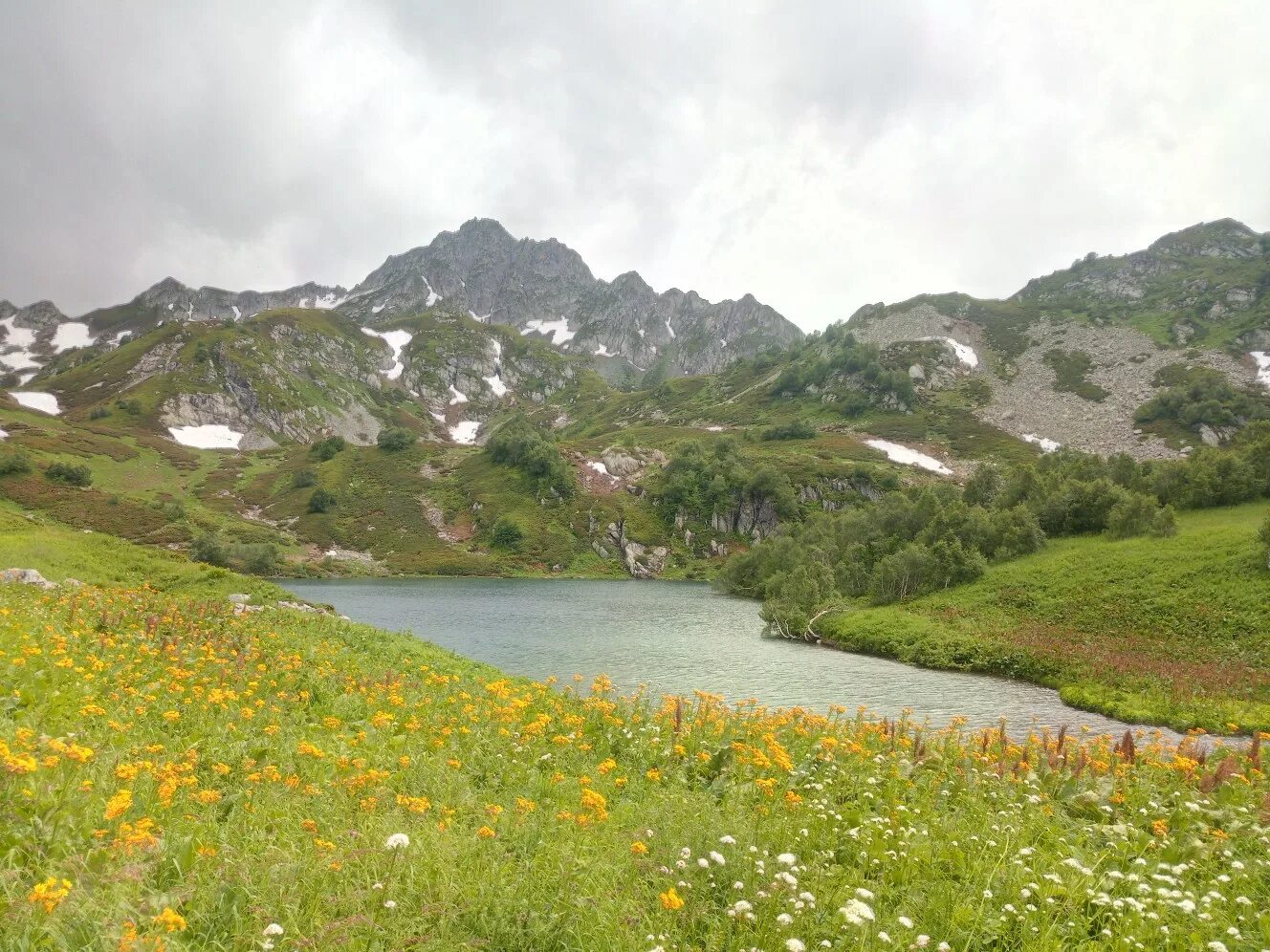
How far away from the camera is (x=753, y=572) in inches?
3194

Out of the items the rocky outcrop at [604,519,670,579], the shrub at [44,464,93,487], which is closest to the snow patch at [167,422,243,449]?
the shrub at [44,464,93,487]

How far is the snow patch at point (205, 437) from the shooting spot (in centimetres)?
18575

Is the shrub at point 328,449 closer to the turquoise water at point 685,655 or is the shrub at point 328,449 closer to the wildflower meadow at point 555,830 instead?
the turquoise water at point 685,655

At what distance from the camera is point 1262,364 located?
172m

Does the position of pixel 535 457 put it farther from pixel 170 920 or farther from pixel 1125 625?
pixel 170 920

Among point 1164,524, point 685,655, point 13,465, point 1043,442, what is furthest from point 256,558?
point 1043,442

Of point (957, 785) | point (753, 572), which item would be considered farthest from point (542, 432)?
point (957, 785)

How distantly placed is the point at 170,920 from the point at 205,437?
227846 millimetres

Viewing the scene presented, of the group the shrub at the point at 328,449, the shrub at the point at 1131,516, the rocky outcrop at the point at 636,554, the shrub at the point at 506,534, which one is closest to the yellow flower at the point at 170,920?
the shrub at the point at 1131,516

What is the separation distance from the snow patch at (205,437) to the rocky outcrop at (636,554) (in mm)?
135821

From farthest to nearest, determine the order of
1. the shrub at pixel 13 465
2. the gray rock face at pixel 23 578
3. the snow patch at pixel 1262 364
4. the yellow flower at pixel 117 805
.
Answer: the snow patch at pixel 1262 364 → the shrub at pixel 13 465 → the gray rock face at pixel 23 578 → the yellow flower at pixel 117 805

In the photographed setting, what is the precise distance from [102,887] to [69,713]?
5.65 m

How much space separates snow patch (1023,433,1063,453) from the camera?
150m

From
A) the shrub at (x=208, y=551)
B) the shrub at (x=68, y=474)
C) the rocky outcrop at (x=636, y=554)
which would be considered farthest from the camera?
the rocky outcrop at (x=636, y=554)
